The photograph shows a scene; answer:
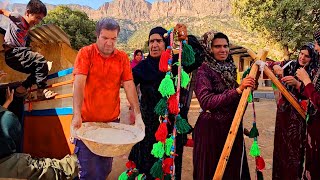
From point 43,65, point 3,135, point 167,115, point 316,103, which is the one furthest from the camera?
point 43,65

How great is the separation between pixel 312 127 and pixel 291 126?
0.40 meters

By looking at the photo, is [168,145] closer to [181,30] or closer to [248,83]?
[248,83]

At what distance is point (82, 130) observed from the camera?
230cm

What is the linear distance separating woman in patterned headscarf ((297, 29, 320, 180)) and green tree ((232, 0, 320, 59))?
18.3 meters

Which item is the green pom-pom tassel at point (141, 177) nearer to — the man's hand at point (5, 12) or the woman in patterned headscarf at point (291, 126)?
the woman in patterned headscarf at point (291, 126)

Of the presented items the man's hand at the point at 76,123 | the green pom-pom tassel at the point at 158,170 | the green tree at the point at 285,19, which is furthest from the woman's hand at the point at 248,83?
the green tree at the point at 285,19

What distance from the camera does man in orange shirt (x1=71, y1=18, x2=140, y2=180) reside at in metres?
2.41

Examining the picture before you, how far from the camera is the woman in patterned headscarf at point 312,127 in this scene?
2786mm

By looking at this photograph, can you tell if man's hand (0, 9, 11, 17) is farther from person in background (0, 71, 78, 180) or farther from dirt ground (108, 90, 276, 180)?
dirt ground (108, 90, 276, 180)

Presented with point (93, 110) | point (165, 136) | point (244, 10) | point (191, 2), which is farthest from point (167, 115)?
point (191, 2)

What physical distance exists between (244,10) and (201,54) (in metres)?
18.9

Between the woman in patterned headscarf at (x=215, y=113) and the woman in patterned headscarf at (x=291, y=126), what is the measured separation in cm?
69

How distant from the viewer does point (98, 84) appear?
8.21 ft

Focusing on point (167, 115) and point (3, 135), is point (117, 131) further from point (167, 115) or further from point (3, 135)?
point (3, 135)
